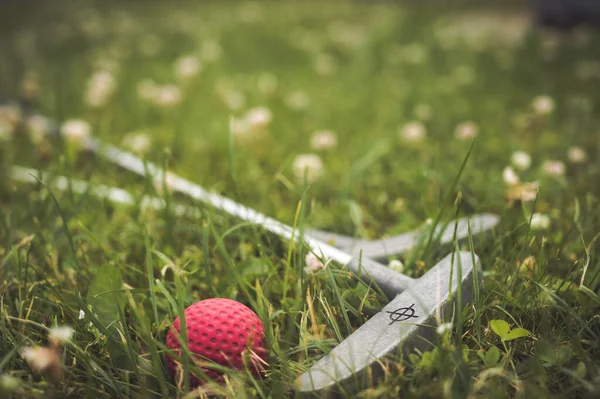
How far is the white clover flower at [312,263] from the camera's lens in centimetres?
134

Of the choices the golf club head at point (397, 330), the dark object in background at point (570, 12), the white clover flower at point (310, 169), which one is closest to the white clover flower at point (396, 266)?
the golf club head at point (397, 330)

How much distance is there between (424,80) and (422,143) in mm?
1161

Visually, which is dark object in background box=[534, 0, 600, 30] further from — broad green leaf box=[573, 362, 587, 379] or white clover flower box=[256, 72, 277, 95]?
broad green leaf box=[573, 362, 587, 379]

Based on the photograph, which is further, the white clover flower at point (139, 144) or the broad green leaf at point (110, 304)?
the white clover flower at point (139, 144)

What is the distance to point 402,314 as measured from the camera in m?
1.15

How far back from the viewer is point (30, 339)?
47.8 inches

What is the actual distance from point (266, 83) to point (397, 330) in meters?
2.47

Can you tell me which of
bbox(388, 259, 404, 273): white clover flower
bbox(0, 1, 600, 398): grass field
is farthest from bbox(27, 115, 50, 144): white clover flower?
bbox(388, 259, 404, 273): white clover flower

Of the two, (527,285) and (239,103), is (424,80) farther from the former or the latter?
(527,285)

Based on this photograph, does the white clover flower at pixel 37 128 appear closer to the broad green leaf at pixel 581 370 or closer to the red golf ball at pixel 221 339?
the red golf ball at pixel 221 339

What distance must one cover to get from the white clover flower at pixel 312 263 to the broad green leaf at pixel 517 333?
0.46 m

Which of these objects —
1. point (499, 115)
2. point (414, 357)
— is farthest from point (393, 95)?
point (414, 357)

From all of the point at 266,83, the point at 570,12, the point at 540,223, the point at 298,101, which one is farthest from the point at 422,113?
the point at 570,12

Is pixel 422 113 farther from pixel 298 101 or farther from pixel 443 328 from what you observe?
pixel 443 328
